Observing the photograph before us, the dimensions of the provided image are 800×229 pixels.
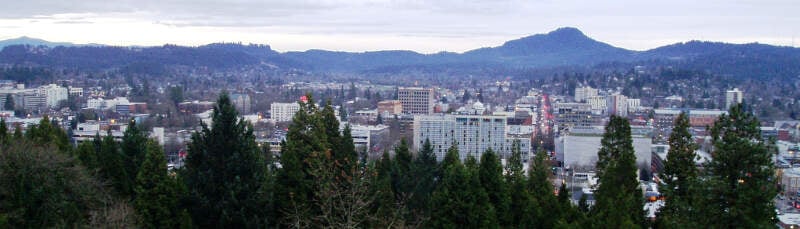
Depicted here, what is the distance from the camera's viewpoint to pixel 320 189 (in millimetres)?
9383

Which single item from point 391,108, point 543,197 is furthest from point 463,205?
point 391,108

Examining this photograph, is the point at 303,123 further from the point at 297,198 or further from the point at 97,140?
the point at 97,140

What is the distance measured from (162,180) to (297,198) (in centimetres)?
165

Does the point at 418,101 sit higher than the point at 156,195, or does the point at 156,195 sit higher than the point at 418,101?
the point at 418,101

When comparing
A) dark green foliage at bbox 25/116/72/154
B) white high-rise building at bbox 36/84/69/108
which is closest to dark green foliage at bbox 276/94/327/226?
dark green foliage at bbox 25/116/72/154

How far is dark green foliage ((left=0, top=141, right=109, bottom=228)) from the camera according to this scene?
9164 mm

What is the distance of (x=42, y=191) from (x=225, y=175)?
2.04 meters

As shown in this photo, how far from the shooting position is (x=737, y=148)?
26.4 feet

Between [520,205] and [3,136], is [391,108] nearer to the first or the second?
[3,136]

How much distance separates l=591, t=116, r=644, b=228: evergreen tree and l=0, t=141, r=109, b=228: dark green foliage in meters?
5.64

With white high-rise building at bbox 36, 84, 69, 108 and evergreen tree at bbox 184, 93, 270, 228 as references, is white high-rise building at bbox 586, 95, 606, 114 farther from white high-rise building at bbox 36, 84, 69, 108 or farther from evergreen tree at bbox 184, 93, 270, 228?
evergreen tree at bbox 184, 93, 270, 228

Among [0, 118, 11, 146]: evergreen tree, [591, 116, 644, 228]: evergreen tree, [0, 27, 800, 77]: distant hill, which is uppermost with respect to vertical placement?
[0, 27, 800, 77]: distant hill

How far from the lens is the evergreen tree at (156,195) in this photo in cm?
1002

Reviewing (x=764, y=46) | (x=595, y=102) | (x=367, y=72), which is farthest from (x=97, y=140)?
(x=367, y=72)
